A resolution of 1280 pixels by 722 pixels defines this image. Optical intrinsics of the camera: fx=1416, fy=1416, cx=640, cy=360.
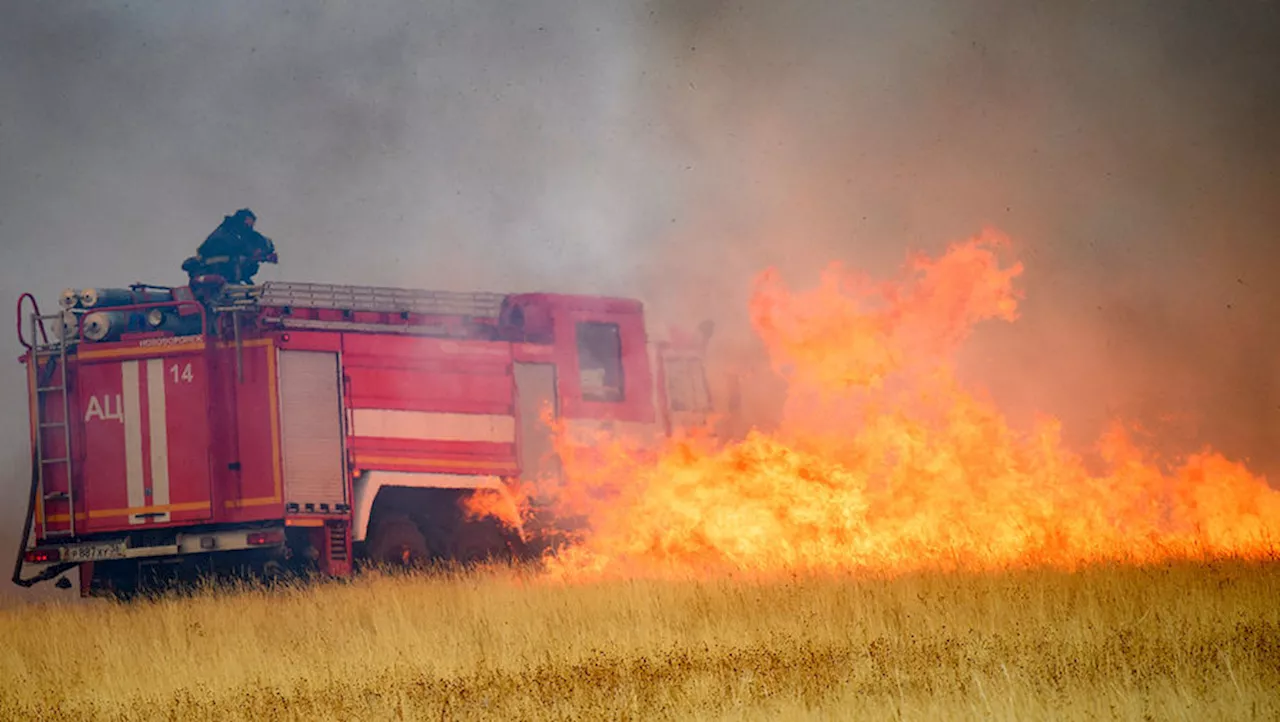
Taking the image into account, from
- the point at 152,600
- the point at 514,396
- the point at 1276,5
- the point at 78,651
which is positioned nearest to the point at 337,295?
the point at 514,396

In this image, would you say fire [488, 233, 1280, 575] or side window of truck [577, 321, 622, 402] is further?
side window of truck [577, 321, 622, 402]

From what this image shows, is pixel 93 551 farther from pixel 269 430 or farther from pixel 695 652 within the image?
pixel 695 652

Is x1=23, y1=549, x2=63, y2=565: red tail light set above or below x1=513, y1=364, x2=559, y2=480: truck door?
below

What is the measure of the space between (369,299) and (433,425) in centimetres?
175

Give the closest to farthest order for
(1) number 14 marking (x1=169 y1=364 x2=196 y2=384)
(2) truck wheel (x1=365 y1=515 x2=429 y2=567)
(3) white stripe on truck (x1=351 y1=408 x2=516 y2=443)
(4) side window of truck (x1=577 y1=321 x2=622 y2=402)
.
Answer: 1. (1) number 14 marking (x1=169 y1=364 x2=196 y2=384)
2. (2) truck wheel (x1=365 y1=515 x2=429 y2=567)
3. (3) white stripe on truck (x1=351 y1=408 x2=516 y2=443)
4. (4) side window of truck (x1=577 y1=321 x2=622 y2=402)

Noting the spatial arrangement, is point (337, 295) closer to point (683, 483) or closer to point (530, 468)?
point (530, 468)

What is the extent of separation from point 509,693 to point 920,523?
8.84m

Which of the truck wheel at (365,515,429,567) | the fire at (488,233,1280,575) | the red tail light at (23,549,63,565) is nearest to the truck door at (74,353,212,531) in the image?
the red tail light at (23,549,63,565)

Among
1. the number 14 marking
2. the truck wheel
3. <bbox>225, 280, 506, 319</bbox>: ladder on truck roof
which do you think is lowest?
the truck wheel

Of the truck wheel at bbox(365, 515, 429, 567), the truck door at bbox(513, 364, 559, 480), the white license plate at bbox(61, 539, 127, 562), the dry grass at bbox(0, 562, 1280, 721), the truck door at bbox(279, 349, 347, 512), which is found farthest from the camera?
the truck door at bbox(513, 364, 559, 480)

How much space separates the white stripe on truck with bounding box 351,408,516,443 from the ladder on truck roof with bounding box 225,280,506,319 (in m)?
1.33

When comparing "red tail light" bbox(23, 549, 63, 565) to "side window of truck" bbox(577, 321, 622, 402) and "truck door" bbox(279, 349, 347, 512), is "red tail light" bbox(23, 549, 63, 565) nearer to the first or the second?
"truck door" bbox(279, 349, 347, 512)

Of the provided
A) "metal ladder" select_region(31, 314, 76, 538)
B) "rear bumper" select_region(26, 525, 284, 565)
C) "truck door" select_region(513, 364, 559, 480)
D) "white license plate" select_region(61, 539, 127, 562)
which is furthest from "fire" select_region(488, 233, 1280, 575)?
"metal ladder" select_region(31, 314, 76, 538)

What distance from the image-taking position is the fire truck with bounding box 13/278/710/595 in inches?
597
